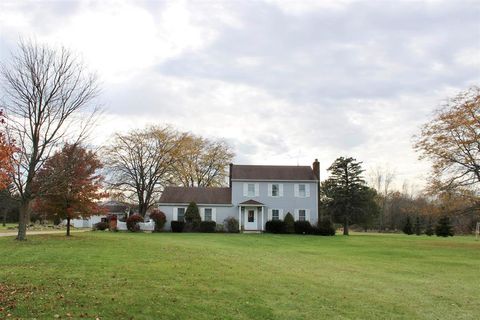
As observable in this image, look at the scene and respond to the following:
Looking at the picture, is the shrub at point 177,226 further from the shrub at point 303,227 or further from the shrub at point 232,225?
the shrub at point 303,227

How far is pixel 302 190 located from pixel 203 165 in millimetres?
20523

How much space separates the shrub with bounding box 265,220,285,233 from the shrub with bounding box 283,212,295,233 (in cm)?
31

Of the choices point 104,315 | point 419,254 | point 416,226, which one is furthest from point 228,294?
point 416,226

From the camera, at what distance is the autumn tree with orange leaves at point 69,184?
2431cm

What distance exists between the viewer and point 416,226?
65625 mm

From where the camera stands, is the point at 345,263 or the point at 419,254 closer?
the point at 345,263

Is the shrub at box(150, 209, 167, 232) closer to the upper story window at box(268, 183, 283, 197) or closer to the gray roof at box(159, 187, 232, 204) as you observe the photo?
the gray roof at box(159, 187, 232, 204)

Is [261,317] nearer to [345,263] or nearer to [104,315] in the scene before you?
[104,315]

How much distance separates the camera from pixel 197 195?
4562 cm

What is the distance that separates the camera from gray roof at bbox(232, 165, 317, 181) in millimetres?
45406

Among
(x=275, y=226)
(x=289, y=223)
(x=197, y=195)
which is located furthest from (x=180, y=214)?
(x=289, y=223)

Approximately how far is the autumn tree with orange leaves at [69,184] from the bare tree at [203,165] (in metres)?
27.6

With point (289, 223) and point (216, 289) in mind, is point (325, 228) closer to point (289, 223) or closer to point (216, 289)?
point (289, 223)

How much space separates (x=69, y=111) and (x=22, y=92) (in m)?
2.51
